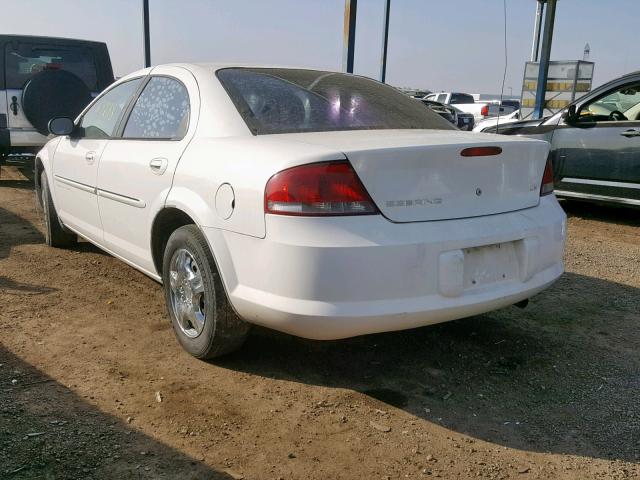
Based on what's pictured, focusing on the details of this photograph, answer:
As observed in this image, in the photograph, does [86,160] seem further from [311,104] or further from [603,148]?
[603,148]

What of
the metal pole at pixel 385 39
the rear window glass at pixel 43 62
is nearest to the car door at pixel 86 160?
the rear window glass at pixel 43 62

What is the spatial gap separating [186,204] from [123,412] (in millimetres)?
998

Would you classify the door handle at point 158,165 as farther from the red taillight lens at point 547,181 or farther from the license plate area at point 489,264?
the red taillight lens at point 547,181

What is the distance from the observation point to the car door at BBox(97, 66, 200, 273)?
330 centimetres

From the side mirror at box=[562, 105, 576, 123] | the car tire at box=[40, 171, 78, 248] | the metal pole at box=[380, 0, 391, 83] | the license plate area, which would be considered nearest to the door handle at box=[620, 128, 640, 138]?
the side mirror at box=[562, 105, 576, 123]

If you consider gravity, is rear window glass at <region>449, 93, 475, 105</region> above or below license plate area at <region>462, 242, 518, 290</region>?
below

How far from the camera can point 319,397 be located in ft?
9.41

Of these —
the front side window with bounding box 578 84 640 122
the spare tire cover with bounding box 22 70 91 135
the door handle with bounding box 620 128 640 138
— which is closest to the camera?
the door handle with bounding box 620 128 640 138

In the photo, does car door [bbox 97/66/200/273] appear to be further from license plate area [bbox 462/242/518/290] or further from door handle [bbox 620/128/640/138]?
door handle [bbox 620/128/640/138]

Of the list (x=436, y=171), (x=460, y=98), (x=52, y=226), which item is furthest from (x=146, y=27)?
(x=460, y=98)

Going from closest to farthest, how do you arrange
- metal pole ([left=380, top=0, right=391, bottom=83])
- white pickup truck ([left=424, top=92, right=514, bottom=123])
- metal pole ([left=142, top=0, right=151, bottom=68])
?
metal pole ([left=142, top=0, right=151, bottom=68]), metal pole ([left=380, top=0, right=391, bottom=83]), white pickup truck ([left=424, top=92, right=514, bottom=123])

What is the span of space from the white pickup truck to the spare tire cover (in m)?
20.6

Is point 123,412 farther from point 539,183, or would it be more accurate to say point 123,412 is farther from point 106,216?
point 539,183

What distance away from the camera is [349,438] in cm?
253
